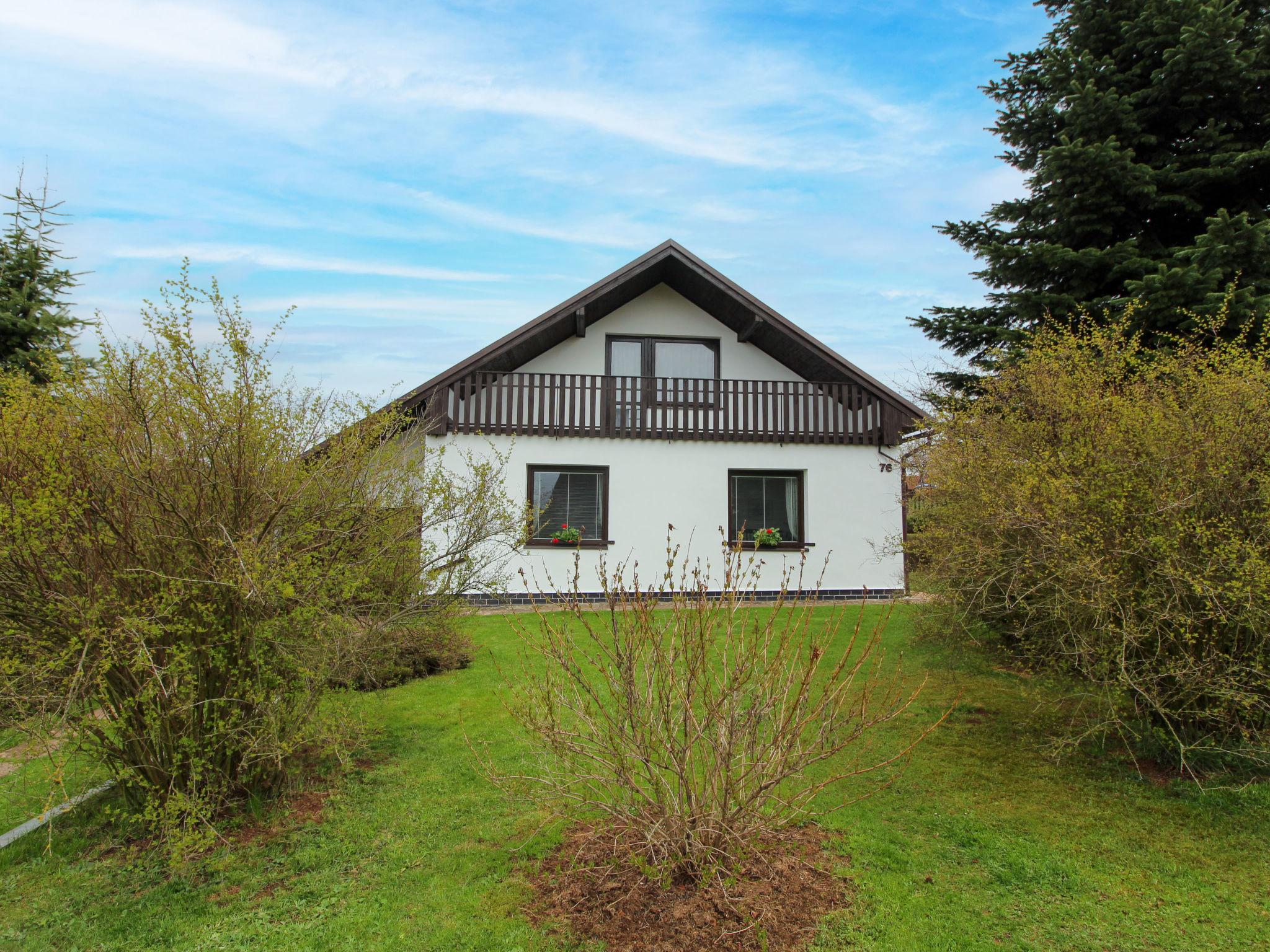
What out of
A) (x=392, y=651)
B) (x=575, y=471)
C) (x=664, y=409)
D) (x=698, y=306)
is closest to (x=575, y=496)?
(x=575, y=471)

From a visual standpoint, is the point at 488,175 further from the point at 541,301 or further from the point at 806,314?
the point at 806,314

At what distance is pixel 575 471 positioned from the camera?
15.5 metres

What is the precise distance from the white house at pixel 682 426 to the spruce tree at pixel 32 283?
771 cm

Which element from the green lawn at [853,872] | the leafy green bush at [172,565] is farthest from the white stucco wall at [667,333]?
the leafy green bush at [172,565]

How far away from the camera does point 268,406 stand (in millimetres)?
4926

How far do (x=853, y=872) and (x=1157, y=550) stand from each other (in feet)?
9.18

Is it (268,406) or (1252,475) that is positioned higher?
(268,406)

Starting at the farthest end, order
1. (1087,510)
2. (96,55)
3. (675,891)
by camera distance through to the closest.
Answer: (96,55)
(1087,510)
(675,891)

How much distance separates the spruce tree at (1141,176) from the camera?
10531mm

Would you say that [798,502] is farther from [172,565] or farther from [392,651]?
[172,565]

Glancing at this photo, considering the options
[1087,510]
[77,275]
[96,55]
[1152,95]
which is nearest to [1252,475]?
[1087,510]

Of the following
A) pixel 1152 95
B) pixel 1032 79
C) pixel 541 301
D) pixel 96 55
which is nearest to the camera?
pixel 96 55

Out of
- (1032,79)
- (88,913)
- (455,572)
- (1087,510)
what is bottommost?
(88,913)

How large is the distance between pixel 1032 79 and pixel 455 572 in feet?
40.6
